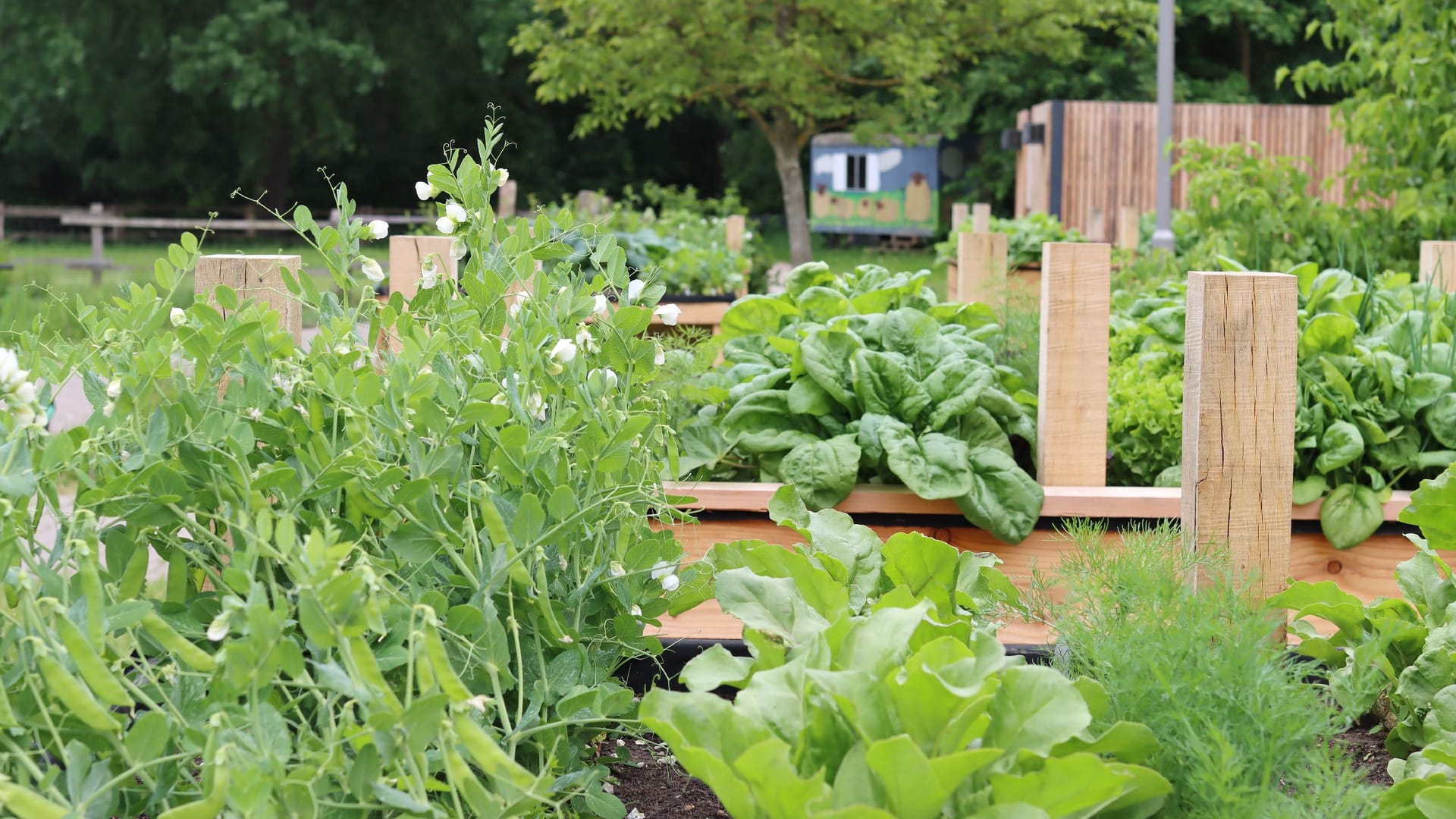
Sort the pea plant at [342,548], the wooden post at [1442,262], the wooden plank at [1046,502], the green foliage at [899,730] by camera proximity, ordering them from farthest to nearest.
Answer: the wooden post at [1442,262], the wooden plank at [1046,502], the green foliage at [899,730], the pea plant at [342,548]

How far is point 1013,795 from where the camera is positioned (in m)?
1.27

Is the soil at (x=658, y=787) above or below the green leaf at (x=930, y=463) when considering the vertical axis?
below

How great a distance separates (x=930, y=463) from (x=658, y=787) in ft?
3.45

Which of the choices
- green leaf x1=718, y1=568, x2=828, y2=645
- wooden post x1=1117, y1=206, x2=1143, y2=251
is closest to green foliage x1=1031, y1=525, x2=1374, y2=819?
green leaf x1=718, y1=568, x2=828, y2=645

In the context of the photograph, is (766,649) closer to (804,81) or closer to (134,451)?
(134,451)

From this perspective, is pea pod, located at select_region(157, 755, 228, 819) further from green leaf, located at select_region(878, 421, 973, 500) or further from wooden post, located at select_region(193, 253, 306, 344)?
green leaf, located at select_region(878, 421, 973, 500)

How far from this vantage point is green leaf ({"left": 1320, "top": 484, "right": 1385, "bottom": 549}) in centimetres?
264

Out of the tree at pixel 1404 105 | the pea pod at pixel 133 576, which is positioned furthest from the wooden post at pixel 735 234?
the pea pod at pixel 133 576

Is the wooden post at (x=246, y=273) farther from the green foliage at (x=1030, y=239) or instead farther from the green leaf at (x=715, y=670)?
the green foliage at (x=1030, y=239)

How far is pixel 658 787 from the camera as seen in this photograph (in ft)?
5.93

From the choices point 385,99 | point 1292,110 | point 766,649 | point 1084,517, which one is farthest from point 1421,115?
point 385,99

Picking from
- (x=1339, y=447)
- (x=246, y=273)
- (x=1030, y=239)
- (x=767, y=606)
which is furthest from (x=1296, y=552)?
(x=1030, y=239)

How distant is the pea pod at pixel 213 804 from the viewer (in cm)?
96

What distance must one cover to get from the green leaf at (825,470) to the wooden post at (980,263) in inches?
86.4
